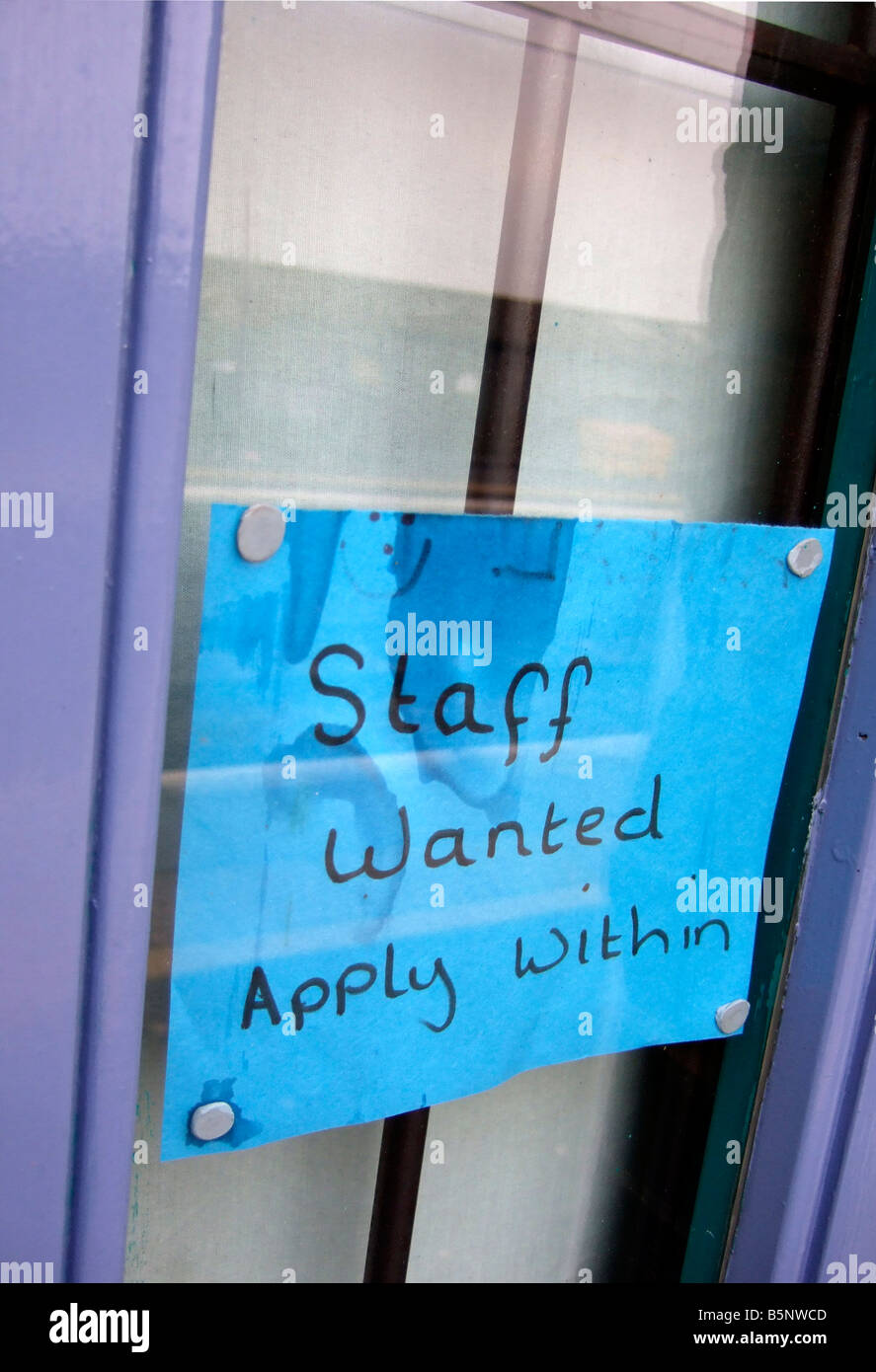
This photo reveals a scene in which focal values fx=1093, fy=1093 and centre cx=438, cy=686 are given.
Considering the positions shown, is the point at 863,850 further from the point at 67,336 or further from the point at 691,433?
the point at 67,336

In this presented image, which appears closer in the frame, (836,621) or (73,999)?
(73,999)

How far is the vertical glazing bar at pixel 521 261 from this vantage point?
0.99 m

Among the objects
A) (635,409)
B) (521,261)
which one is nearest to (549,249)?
(521,261)

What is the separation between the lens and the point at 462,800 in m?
1.05

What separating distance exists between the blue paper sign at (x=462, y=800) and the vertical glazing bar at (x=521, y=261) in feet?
0.31

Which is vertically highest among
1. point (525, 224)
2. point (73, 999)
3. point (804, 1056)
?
point (525, 224)

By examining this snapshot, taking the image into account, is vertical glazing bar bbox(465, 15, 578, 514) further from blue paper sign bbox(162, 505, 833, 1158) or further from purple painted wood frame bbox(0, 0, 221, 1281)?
purple painted wood frame bbox(0, 0, 221, 1281)

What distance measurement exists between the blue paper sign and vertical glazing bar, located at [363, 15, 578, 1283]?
9 centimetres

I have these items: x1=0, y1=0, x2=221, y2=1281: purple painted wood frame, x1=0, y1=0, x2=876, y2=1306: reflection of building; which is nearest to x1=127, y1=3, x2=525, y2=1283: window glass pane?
x1=0, y1=0, x2=876, y2=1306: reflection of building

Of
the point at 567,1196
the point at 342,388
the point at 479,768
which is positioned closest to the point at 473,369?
the point at 342,388

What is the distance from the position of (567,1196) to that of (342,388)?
100 centimetres

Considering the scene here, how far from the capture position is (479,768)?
1.05 meters
